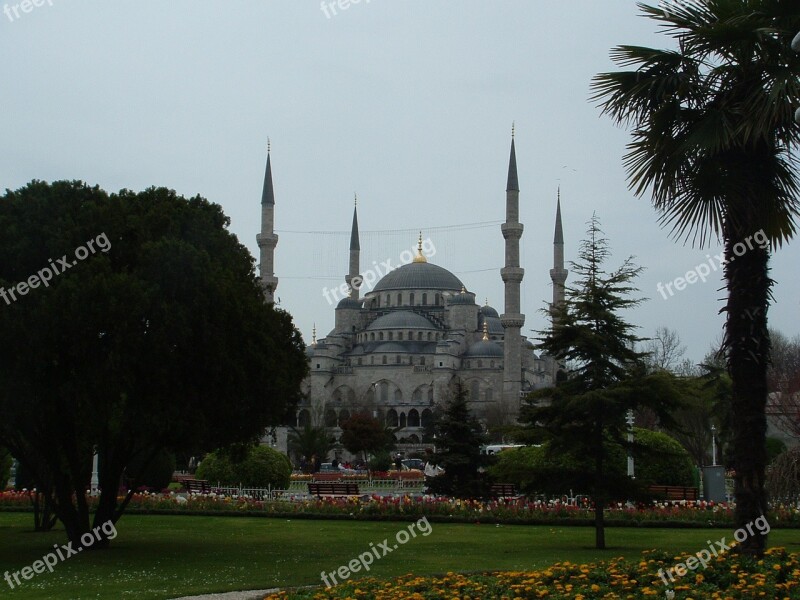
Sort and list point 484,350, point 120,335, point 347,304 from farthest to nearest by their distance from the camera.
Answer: point 347,304 < point 484,350 < point 120,335

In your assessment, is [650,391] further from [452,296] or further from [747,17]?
[452,296]

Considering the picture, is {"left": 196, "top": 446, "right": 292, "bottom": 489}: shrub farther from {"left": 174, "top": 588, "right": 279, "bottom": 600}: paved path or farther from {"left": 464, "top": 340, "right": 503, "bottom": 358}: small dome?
{"left": 464, "top": 340, "right": 503, "bottom": 358}: small dome

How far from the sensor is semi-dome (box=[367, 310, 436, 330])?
101m

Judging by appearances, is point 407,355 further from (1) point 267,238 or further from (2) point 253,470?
(2) point 253,470

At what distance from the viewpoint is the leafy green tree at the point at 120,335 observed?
14398mm

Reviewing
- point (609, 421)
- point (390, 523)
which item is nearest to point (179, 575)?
point (609, 421)

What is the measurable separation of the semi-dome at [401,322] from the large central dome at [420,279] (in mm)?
5100

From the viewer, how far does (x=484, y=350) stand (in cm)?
9606

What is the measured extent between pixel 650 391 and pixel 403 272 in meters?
93.3

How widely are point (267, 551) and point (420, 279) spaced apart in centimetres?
9192

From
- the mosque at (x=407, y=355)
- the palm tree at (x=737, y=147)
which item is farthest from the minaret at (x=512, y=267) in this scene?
the palm tree at (x=737, y=147)

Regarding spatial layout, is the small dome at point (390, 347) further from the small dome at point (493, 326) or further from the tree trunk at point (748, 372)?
the tree trunk at point (748, 372)

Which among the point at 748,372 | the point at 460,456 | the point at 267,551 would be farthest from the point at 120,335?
the point at 460,456

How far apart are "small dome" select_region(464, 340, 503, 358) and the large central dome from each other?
38.1 feet
